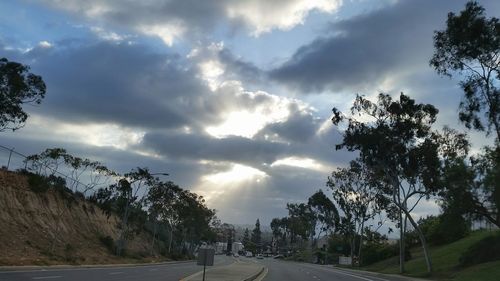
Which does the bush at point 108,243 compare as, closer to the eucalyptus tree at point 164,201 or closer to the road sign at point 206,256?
the eucalyptus tree at point 164,201

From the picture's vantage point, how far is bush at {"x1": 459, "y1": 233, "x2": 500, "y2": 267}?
45.3 m

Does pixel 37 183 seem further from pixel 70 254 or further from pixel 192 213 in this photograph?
pixel 192 213

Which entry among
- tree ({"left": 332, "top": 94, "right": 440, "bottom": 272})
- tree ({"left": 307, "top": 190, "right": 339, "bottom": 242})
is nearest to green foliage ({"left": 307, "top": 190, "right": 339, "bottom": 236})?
tree ({"left": 307, "top": 190, "right": 339, "bottom": 242})

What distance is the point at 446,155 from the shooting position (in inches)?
1921

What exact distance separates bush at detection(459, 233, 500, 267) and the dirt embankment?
106ft

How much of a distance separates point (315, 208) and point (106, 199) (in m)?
52.4

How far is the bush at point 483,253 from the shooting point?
45344 mm

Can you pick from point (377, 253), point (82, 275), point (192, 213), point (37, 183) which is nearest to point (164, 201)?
point (192, 213)

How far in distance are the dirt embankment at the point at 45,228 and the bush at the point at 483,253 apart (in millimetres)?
32298

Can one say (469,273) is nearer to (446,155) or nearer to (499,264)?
(499,264)

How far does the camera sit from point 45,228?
52406 mm

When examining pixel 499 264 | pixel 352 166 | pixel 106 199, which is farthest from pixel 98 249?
pixel 499 264

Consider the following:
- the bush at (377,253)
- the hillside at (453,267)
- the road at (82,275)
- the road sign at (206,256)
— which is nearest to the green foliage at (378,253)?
the bush at (377,253)

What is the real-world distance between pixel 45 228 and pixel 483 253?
39186 millimetres
